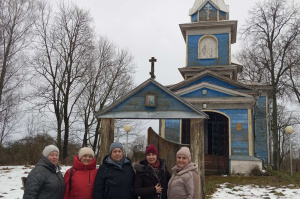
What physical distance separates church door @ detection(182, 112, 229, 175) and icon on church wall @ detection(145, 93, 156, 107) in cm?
852

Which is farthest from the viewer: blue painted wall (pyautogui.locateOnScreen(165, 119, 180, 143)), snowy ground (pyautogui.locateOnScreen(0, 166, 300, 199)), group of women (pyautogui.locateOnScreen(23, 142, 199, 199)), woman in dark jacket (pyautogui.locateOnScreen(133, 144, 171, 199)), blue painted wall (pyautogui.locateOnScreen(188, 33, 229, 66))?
blue painted wall (pyautogui.locateOnScreen(188, 33, 229, 66))

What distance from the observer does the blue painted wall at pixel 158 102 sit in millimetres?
5527

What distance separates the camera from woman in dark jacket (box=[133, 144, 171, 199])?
3.61 meters

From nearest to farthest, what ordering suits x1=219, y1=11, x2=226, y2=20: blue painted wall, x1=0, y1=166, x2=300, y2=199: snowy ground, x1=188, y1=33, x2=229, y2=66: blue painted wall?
x1=0, y1=166, x2=300, y2=199: snowy ground → x1=188, y1=33, x2=229, y2=66: blue painted wall → x1=219, y1=11, x2=226, y2=20: blue painted wall

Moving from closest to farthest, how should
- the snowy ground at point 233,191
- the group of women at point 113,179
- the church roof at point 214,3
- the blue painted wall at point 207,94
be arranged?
the group of women at point 113,179, the snowy ground at point 233,191, the blue painted wall at point 207,94, the church roof at point 214,3

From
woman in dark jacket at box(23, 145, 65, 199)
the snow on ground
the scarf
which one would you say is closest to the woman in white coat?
the scarf

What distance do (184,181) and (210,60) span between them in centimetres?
1580

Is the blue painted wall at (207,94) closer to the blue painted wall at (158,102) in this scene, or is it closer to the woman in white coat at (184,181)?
the blue painted wall at (158,102)

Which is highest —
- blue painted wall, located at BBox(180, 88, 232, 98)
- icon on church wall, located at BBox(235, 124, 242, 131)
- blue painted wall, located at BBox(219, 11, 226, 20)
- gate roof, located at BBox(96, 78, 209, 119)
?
blue painted wall, located at BBox(219, 11, 226, 20)

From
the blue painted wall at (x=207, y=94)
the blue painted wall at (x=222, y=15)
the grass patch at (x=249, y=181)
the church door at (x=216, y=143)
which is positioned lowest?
the grass patch at (x=249, y=181)

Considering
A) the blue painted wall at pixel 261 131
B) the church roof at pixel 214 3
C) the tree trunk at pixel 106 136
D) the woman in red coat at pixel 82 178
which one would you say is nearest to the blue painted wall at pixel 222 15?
the church roof at pixel 214 3

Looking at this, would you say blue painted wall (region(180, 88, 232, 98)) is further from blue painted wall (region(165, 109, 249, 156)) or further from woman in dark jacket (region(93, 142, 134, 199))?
woman in dark jacket (region(93, 142, 134, 199))

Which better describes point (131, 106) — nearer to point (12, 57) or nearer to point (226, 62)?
point (12, 57)

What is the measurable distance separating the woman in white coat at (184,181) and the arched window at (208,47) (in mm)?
15615
